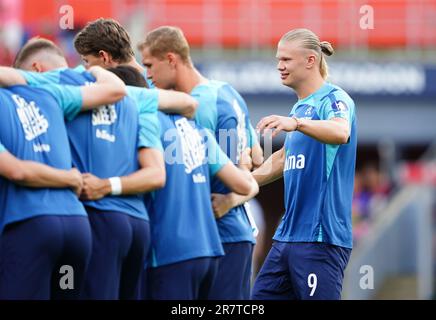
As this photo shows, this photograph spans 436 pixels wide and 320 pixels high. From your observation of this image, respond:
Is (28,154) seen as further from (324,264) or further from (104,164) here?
(324,264)

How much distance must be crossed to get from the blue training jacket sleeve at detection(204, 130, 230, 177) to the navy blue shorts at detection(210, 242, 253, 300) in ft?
2.00

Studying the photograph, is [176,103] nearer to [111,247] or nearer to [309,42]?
[111,247]

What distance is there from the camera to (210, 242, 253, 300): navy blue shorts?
24.5ft

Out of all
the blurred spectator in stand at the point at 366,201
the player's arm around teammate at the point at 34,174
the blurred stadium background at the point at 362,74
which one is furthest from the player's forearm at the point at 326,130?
the blurred spectator in stand at the point at 366,201

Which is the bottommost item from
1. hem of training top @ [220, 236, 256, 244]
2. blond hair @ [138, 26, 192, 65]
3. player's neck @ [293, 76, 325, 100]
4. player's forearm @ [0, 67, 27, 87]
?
hem of training top @ [220, 236, 256, 244]

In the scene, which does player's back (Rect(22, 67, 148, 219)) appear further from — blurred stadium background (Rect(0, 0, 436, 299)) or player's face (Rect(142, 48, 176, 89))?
blurred stadium background (Rect(0, 0, 436, 299))

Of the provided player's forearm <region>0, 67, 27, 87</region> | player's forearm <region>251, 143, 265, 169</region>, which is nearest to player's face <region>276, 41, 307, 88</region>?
player's forearm <region>251, 143, 265, 169</region>

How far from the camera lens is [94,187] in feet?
22.3

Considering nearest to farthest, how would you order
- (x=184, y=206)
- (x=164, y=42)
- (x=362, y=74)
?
(x=184, y=206) → (x=164, y=42) → (x=362, y=74)

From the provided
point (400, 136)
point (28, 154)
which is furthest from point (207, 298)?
point (400, 136)

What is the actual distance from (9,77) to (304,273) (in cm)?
240

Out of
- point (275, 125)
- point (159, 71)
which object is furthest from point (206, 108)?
point (275, 125)

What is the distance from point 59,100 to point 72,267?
97 centimetres

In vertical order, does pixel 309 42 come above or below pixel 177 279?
above
